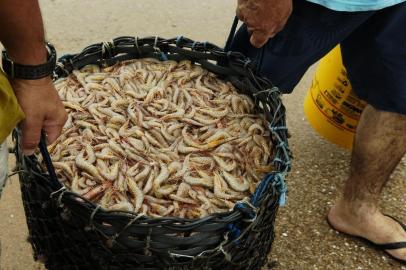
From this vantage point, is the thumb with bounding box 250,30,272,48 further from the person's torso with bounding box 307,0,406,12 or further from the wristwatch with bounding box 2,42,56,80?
the wristwatch with bounding box 2,42,56,80

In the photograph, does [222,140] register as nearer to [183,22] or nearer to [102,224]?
[102,224]

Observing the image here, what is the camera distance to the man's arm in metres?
1.43

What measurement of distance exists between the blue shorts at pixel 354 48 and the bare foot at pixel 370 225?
0.61m

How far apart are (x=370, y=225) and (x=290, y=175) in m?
0.59

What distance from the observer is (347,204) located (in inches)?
111

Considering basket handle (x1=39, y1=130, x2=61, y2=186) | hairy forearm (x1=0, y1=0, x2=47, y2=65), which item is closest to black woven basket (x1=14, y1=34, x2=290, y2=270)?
basket handle (x1=39, y1=130, x2=61, y2=186)

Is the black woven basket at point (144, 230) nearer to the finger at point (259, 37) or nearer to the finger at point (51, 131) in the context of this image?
the finger at point (51, 131)

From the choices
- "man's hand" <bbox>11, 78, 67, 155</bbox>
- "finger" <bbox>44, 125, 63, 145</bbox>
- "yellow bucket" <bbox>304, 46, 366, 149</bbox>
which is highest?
"man's hand" <bbox>11, 78, 67, 155</bbox>

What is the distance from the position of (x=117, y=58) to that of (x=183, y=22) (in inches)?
80.4

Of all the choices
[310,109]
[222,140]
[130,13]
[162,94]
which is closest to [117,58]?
[162,94]

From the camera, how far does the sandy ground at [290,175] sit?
2723 millimetres

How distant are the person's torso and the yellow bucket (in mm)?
807

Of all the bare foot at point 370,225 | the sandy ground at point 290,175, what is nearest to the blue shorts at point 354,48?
the bare foot at point 370,225

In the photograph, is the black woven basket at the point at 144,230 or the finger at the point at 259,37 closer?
the black woven basket at the point at 144,230
